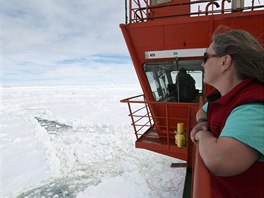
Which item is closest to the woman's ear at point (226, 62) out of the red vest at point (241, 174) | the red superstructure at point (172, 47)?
the red vest at point (241, 174)

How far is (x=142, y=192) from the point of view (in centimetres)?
407

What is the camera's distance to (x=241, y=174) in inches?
35.4

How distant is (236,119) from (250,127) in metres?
0.06

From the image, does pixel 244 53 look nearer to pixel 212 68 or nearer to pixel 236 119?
pixel 212 68

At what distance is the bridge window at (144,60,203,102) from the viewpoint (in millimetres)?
3777

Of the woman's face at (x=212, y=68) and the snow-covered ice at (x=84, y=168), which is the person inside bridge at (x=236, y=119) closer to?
the woman's face at (x=212, y=68)

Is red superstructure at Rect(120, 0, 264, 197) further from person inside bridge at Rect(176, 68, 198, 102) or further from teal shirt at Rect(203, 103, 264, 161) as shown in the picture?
teal shirt at Rect(203, 103, 264, 161)

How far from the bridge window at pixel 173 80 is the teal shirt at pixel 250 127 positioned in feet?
9.58

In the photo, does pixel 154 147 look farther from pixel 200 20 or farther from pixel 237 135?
pixel 237 135

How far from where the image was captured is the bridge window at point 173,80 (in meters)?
3.78

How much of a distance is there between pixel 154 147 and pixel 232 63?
3.14 meters

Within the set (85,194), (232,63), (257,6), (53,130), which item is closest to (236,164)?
(232,63)

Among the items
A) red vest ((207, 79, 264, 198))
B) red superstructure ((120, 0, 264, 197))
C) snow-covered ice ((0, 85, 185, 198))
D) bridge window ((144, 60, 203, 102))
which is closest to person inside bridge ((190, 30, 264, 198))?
red vest ((207, 79, 264, 198))

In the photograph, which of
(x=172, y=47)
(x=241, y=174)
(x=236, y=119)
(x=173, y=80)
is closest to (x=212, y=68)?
(x=236, y=119)
